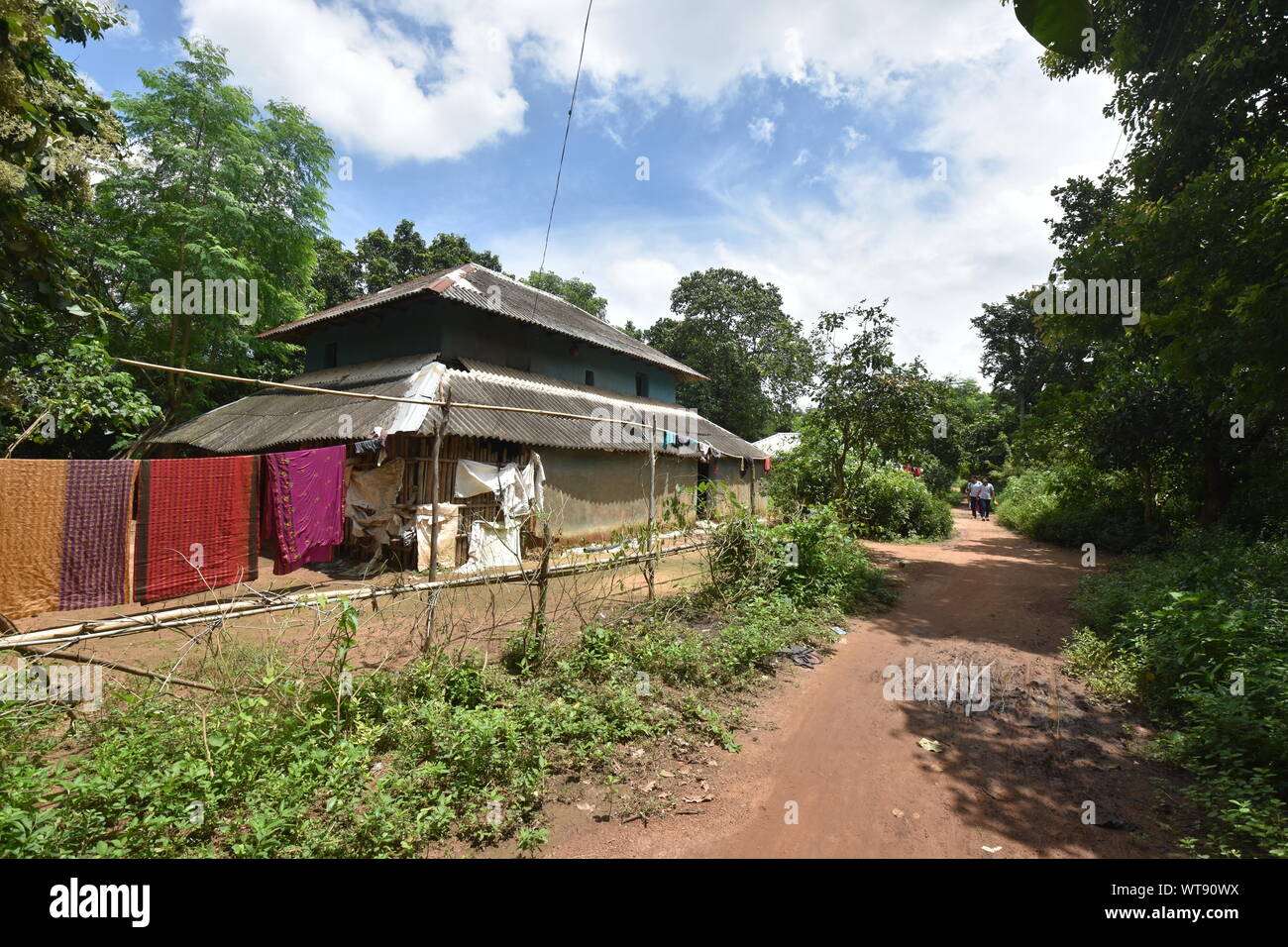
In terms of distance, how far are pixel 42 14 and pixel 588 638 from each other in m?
6.37

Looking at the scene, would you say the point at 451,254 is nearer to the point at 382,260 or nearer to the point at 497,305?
the point at 382,260

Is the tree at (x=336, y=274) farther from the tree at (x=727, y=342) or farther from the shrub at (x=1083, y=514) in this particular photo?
the shrub at (x=1083, y=514)

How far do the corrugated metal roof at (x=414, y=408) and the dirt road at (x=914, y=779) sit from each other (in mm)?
7096

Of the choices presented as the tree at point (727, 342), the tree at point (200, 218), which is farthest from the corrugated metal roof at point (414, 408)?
the tree at point (727, 342)

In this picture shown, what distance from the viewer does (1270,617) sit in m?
4.40

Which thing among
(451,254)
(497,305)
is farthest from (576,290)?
(497,305)

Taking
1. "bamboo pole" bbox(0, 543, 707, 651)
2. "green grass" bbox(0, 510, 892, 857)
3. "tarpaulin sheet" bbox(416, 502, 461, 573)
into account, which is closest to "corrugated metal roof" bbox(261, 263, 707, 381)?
"tarpaulin sheet" bbox(416, 502, 461, 573)

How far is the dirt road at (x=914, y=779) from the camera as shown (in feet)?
9.87

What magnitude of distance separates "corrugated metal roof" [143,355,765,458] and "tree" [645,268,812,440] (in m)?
16.6

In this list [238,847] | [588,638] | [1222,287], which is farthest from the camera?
[1222,287]

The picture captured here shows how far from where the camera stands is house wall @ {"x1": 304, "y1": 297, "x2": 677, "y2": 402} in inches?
497
